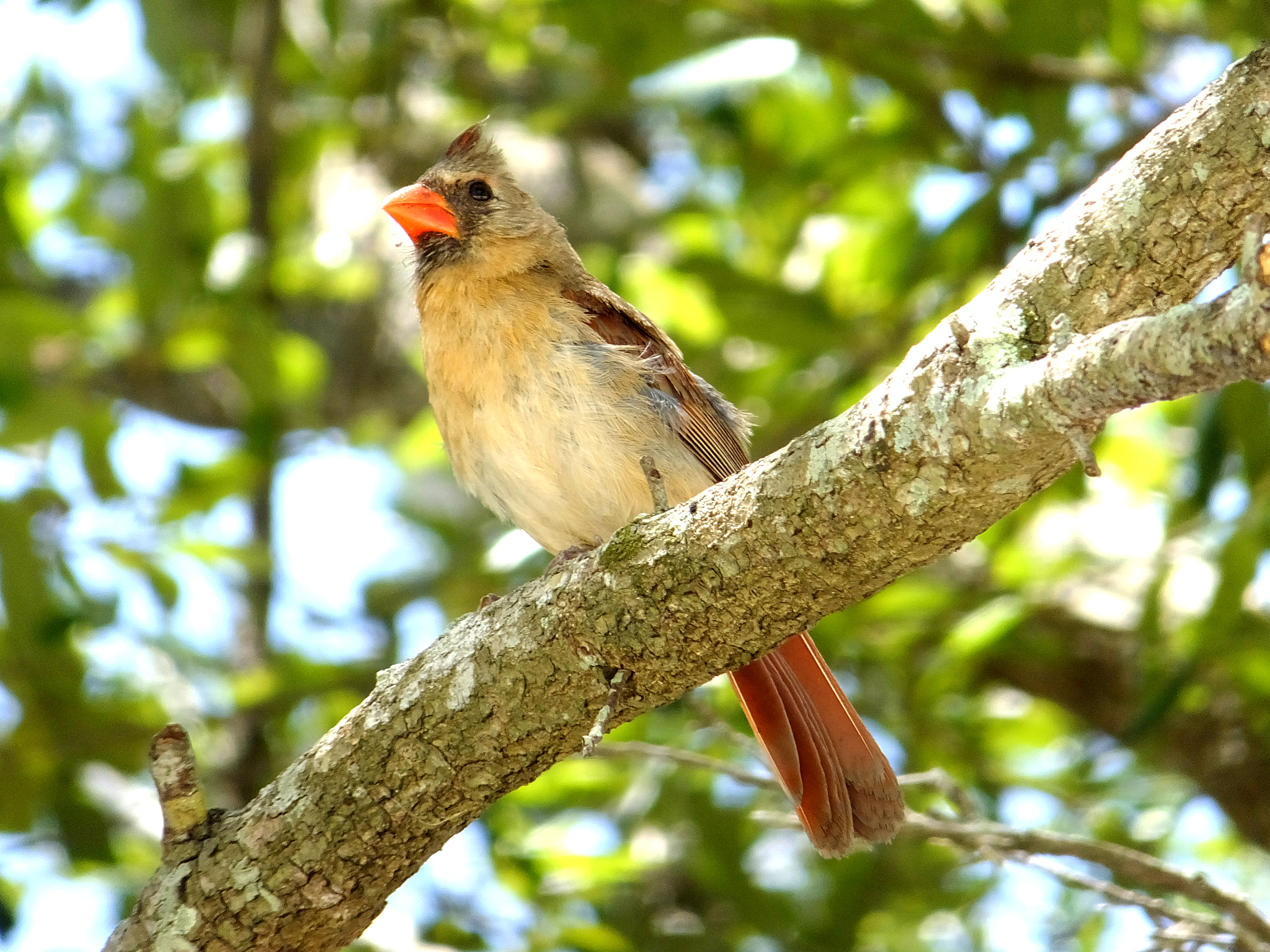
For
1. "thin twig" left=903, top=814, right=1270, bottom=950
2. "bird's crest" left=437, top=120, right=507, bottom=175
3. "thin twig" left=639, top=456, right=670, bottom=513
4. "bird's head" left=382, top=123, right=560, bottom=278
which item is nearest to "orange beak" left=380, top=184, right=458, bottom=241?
"bird's head" left=382, top=123, right=560, bottom=278

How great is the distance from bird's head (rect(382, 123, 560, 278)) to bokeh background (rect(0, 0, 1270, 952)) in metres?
0.45

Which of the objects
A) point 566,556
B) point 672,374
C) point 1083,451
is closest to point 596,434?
point 672,374

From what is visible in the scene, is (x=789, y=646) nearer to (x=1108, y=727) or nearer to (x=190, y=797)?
(x=190, y=797)

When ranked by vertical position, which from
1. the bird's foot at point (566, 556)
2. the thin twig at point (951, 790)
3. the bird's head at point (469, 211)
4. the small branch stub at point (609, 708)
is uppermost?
the bird's head at point (469, 211)

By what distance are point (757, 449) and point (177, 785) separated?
100 inches

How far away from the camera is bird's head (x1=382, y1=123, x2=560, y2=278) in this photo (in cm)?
361

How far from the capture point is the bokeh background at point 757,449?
3.76 m

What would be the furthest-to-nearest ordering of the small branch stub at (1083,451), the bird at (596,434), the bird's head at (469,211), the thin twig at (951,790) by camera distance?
the bird's head at (469,211) → the bird at (596,434) → the thin twig at (951,790) → the small branch stub at (1083,451)

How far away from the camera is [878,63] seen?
4160 mm

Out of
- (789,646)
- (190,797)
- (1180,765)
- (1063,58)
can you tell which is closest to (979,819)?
(789,646)

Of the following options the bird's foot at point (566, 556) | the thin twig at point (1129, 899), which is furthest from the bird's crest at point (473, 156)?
the thin twig at point (1129, 899)

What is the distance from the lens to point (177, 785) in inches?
94.7

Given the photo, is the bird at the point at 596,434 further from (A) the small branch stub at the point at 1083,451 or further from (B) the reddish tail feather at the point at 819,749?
(A) the small branch stub at the point at 1083,451

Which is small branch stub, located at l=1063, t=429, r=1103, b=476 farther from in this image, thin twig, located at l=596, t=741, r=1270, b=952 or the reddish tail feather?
the reddish tail feather
